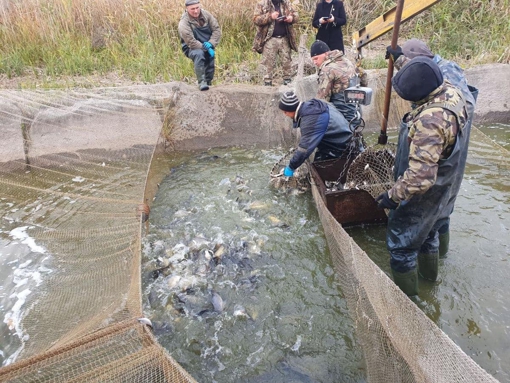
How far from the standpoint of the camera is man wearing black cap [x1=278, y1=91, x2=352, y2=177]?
4367 millimetres

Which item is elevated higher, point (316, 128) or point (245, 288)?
point (316, 128)

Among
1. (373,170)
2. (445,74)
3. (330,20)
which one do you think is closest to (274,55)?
(330,20)

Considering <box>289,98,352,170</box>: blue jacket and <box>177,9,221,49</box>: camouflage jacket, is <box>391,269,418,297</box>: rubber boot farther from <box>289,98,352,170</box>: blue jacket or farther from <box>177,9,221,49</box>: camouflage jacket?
<box>177,9,221,49</box>: camouflage jacket

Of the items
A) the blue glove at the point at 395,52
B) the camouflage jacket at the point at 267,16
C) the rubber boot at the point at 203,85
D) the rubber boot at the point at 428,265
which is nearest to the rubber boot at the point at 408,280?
the rubber boot at the point at 428,265

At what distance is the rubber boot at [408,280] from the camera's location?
10.9 ft

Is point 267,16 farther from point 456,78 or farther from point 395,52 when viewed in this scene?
point 456,78

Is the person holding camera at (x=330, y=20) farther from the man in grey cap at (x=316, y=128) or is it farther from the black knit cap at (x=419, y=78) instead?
the black knit cap at (x=419, y=78)

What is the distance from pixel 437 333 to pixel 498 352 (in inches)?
67.2

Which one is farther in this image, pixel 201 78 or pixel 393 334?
pixel 201 78

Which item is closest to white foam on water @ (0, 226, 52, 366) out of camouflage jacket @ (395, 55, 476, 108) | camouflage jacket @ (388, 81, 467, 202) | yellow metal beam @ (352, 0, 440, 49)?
camouflage jacket @ (388, 81, 467, 202)

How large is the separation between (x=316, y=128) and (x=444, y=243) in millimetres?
1785

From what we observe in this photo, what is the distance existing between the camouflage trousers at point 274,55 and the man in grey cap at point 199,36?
0.95 meters

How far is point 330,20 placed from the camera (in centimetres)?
665

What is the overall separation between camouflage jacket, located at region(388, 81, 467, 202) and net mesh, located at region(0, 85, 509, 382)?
66 cm
